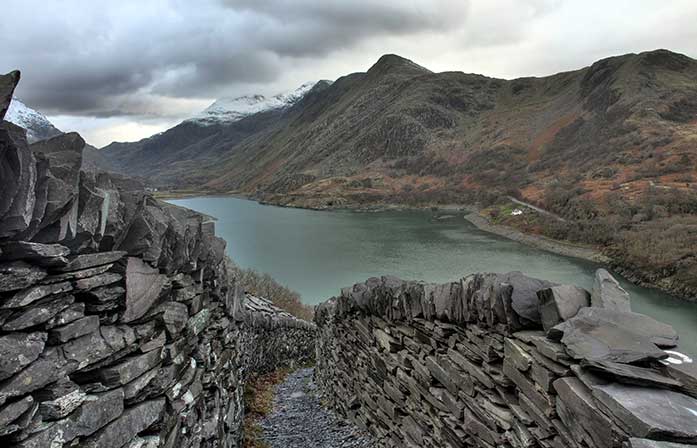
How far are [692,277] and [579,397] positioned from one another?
124 ft

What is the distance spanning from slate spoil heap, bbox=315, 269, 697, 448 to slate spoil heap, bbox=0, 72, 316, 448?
3.06 metres

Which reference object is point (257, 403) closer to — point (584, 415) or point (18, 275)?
point (584, 415)

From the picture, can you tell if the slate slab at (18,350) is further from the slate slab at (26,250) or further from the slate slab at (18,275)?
the slate slab at (26,250)

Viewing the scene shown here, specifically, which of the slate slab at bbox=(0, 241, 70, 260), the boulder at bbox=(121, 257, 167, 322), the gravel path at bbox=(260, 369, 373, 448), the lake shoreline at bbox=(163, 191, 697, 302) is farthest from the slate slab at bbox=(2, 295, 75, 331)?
the lake shoreline at bbox=(163, 191, 697, 302)

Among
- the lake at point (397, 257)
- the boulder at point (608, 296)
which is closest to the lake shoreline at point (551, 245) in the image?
the lake at point (397, 257)

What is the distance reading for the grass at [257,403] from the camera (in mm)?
8695

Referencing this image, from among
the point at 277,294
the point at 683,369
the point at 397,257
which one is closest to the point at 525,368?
the point at 683,369

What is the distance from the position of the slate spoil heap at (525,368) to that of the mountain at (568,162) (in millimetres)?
7531

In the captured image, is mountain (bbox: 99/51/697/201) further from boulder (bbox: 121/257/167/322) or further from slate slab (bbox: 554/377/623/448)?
boulder (bbox: 121/257/167/322)

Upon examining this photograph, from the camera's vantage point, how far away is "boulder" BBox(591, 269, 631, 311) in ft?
12.6

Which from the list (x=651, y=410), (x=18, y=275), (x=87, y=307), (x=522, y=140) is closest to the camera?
(x=18, y=275)

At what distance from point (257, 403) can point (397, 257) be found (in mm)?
35902

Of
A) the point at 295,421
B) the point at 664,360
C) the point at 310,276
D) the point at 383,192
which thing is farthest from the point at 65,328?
the point at 383,192

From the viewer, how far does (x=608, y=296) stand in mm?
3902
